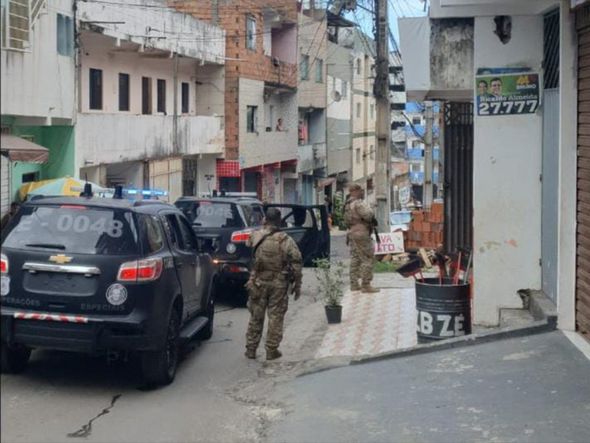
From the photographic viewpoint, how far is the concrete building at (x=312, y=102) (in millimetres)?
42281

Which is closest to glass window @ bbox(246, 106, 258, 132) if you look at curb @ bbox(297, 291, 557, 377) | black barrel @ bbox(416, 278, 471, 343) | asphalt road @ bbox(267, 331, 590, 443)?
black barrel @ bbox(416, 278, 471, 343)

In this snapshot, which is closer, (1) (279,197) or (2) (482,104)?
(2) (482,104)

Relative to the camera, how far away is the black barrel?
8.42 m

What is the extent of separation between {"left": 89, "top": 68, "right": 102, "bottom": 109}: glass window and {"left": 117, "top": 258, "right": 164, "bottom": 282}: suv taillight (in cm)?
1515

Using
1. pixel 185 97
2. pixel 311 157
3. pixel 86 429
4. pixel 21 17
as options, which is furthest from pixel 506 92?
pixel 311 157

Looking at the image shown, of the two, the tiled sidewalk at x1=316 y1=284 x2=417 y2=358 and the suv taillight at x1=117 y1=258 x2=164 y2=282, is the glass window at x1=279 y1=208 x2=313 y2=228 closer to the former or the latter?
the tiled sidewalk at x1=316 y1=284 x2=417 y2=358

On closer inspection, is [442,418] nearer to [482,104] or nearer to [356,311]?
[482,104]

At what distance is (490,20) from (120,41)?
14.5 m

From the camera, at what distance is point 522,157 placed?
912cm

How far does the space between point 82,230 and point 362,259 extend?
7.50 m

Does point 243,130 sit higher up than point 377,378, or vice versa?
point 243,130

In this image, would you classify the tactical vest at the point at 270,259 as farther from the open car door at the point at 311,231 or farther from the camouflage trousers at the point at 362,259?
the open car door at the point at 311,231

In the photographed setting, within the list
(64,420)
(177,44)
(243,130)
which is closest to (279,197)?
(243,130)

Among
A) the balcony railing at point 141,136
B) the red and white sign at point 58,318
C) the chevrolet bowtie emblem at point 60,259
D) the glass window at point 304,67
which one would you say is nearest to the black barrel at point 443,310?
the red and white sign at point 58,318
